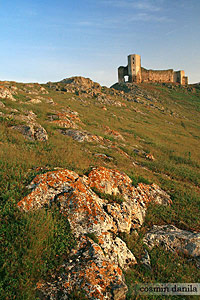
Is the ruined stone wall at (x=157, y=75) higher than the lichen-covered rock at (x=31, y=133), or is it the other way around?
the ruined stone wall at (x=157, y=75)

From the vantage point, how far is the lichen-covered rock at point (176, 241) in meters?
5.38

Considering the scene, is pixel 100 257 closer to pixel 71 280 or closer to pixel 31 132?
pixel 71 280

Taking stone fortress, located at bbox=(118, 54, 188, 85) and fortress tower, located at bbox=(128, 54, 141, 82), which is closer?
fortress tower, located at bbox=(128, 54, 141, 82)

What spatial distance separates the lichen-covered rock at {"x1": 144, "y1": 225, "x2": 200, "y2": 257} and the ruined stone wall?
91631 mm

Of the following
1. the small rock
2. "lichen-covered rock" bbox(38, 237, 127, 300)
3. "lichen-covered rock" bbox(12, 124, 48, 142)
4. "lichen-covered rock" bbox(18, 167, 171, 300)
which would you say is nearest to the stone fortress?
"lichen-covered rock" bbox(12, 124, 48, 142)

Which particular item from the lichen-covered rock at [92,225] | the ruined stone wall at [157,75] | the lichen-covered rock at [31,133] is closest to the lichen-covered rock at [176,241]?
the lichen-covered rock at [92,225]

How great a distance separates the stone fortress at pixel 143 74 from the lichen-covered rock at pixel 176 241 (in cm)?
8601

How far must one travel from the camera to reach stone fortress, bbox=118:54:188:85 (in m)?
79.7

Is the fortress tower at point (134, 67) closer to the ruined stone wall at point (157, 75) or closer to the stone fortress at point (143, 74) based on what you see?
the stone fortress at point (143, 74)

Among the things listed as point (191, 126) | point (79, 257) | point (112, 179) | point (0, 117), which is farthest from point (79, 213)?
point (191, 126)

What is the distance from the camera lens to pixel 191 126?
45406 mm

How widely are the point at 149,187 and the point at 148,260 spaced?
13.5ft

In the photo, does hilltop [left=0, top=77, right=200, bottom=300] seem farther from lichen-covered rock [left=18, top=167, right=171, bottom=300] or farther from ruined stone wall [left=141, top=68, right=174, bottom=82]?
ruined stone wall [left=141, top=68, right=174, bottom=82]

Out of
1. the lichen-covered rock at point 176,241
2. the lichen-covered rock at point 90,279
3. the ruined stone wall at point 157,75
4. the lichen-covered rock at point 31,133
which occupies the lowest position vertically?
the lichen-covered rock at point 176,241
